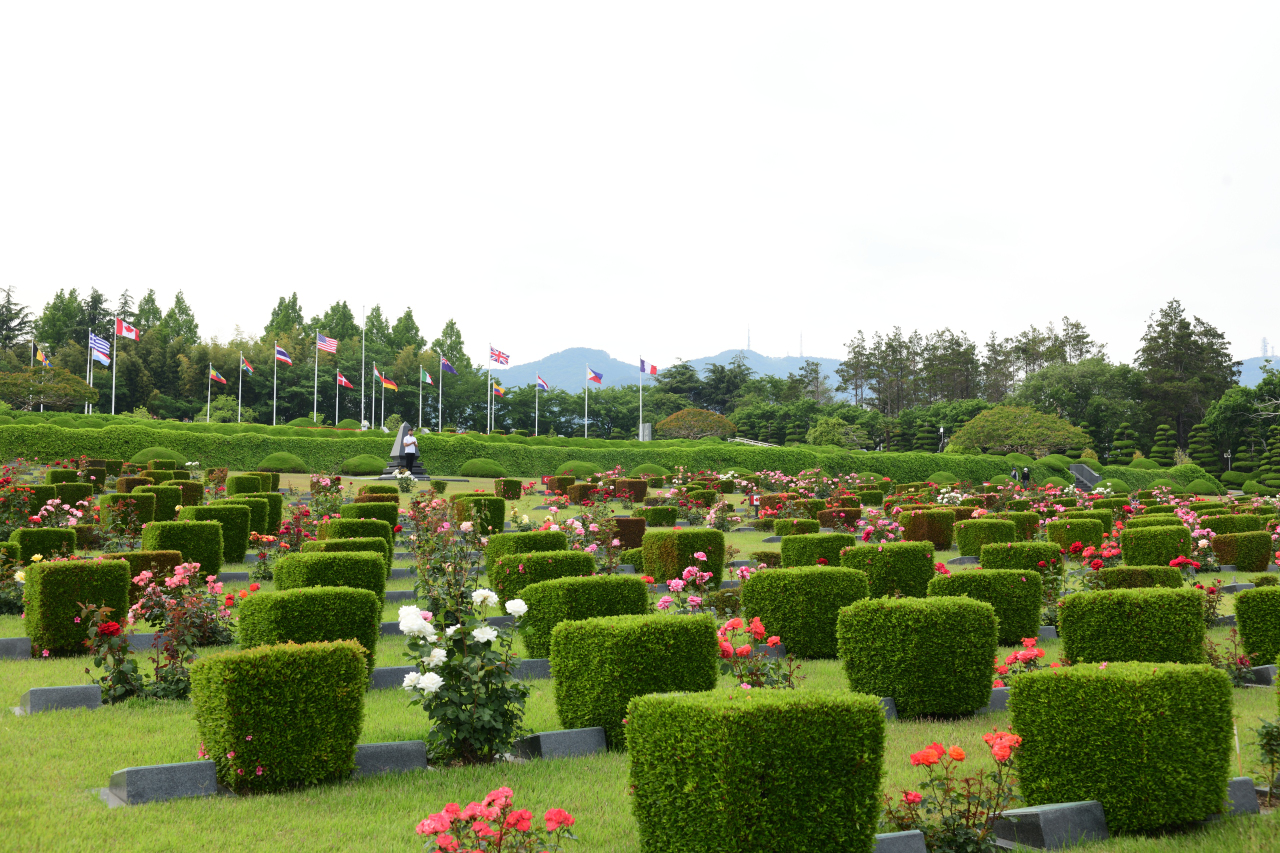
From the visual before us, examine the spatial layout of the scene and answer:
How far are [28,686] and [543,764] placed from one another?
4779 mm

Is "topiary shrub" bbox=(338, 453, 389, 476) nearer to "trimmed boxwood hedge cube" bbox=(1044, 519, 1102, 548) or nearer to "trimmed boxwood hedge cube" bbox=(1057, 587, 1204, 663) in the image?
"trimmed boxwood hedge cube" bbox=(1044, 519, 1102, 548)

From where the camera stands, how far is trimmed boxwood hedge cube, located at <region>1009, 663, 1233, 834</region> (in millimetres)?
4352

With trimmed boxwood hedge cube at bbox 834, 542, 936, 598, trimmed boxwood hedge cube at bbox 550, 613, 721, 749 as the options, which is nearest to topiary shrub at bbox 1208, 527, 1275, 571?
trimmed boxwood hedge cube at bbox 834, 542, 936, 598

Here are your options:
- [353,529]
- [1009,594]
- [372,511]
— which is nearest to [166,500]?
[372,511]

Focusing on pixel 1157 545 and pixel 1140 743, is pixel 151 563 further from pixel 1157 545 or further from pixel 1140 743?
pixel 1157 545

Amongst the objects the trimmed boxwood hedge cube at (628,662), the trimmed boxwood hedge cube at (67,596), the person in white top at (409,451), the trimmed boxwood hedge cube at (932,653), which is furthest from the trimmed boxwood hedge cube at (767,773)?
the person in white top at (409,451)

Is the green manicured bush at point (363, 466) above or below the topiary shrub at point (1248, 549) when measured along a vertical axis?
above

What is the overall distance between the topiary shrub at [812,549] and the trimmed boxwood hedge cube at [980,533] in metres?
4.43

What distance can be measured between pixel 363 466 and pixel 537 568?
22480mm

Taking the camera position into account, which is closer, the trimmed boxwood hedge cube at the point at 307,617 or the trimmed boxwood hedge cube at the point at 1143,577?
the trimmed boxwood hedge cube at the point at 307,617

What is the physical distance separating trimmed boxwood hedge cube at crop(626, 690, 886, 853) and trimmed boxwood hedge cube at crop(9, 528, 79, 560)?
10463mm

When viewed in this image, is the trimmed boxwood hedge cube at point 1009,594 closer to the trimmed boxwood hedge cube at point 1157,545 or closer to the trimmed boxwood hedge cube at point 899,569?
the trimmed boxwood hedge cube at point 899,569

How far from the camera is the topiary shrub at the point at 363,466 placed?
100 feet

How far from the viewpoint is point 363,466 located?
30578 millimetres
